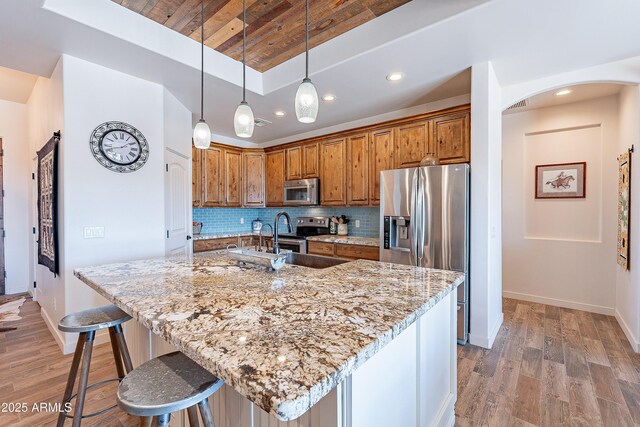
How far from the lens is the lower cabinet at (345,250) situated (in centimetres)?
357

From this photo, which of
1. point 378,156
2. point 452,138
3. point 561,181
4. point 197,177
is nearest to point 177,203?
point 197,177

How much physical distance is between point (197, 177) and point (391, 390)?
Answer: 4119 millimetres

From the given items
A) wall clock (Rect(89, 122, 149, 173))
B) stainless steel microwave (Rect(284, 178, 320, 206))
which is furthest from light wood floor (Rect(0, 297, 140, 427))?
stainless steel microwave (Rect(284, 178, 320, 206))

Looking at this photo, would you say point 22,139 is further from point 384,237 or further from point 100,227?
point 384,237

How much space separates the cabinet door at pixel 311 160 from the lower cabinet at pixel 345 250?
1082 millimetres

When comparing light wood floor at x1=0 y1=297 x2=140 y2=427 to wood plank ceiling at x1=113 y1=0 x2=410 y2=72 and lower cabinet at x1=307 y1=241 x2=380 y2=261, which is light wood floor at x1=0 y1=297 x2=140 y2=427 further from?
wood plank ceiling at x1=113 y1=0 x2=410 y2=72

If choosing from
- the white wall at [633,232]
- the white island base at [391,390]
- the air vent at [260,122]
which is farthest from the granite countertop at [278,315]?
the air vent at [260,122]

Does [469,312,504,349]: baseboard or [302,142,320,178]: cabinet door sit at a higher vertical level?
[302,142,320,178]: cabinet door

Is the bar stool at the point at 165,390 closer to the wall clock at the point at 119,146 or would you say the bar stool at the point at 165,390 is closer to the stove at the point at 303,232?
the wall clock at the point at 119,146

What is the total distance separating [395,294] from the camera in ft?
4.14

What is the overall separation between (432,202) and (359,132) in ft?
5.19

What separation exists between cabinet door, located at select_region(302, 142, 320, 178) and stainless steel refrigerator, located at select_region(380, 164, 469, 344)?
4.63ft

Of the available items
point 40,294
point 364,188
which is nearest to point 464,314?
point 364,188

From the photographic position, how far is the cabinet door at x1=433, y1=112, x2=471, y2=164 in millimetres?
3049
